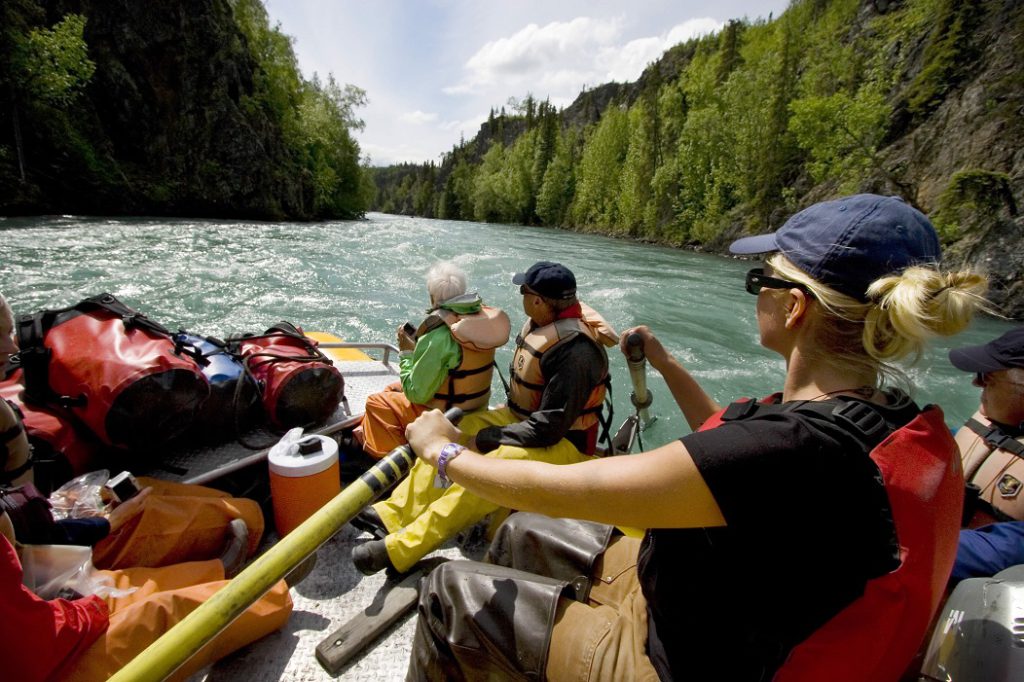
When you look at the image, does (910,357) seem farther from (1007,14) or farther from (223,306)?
(1007,14)

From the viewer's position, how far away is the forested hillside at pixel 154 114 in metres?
18.0

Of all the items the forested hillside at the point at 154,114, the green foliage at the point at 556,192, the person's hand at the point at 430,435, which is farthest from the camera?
the green foliage at the point at 556,192

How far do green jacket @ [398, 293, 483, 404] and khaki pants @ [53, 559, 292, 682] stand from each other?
1.33m

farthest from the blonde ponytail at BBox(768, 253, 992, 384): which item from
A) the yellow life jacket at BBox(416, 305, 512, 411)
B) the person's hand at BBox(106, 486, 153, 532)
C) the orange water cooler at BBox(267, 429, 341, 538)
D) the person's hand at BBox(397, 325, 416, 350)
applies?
the person's hand at BBox(397, 325, 416, 350)

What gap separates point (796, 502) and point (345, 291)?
10586 millimetres

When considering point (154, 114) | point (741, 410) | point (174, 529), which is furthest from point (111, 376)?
point (154, 114)

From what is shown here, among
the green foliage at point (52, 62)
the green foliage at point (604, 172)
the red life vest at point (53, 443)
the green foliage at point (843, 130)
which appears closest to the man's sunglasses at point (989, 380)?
the red life vest at point (53, 443)

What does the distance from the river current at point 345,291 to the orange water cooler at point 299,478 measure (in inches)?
141

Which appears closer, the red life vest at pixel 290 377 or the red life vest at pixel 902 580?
the red life vest at pixel 902 580

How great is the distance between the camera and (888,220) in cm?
110

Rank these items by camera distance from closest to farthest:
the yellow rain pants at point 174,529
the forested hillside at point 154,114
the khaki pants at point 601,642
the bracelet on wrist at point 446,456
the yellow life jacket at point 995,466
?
the khaki pants at point 601,642, the bracelet on wrist at point 446,456, the yellow rain pants at point 174,529, the yellow life jacket at point 995,466, the forested hillside at point 154,114

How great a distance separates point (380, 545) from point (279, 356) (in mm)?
1544

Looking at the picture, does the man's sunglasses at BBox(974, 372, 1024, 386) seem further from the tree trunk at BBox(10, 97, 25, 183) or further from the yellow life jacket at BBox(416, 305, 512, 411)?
the tree trunk at BBox(10, 97, 25, 183)

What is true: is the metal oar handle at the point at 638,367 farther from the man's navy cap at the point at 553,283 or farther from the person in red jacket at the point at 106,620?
the person in red jacket at the point at 106,620
